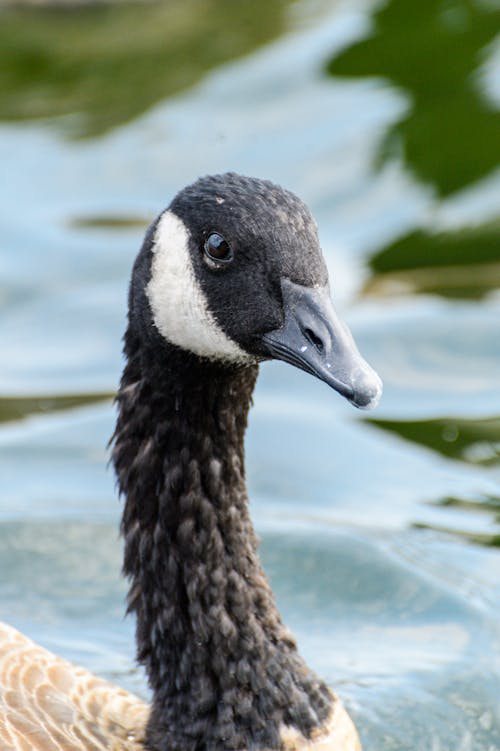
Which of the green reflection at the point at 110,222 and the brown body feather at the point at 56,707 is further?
the green reflection at the point at 110,222

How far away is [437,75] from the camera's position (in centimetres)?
1295

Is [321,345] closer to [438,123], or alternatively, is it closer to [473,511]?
[473,511]

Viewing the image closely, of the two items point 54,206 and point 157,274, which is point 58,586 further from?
point 54,206

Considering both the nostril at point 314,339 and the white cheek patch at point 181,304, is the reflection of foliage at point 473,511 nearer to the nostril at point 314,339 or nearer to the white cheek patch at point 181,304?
the white cheek patch at point 181,304

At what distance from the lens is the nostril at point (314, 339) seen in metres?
4.66

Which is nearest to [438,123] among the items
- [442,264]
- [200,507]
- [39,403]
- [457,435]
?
[442,264]

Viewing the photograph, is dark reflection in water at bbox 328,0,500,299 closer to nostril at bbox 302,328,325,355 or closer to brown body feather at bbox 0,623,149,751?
brown body feather at bbox 0,623,149,751

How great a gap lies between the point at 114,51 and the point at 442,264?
178 inches

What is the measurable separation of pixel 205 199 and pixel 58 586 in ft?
9.65

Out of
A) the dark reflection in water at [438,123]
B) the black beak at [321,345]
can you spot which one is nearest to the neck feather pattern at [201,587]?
the black beak at [321,345]

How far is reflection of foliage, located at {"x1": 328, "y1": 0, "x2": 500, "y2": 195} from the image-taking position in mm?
12031

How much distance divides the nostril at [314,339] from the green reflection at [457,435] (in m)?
3.77

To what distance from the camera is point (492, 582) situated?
286 inches

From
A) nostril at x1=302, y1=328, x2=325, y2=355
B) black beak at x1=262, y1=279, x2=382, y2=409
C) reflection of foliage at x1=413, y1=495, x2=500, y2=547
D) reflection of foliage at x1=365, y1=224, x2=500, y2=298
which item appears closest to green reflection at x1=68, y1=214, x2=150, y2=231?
reflection of foliage at x1=365, y1=224, x2=500, y2=298
